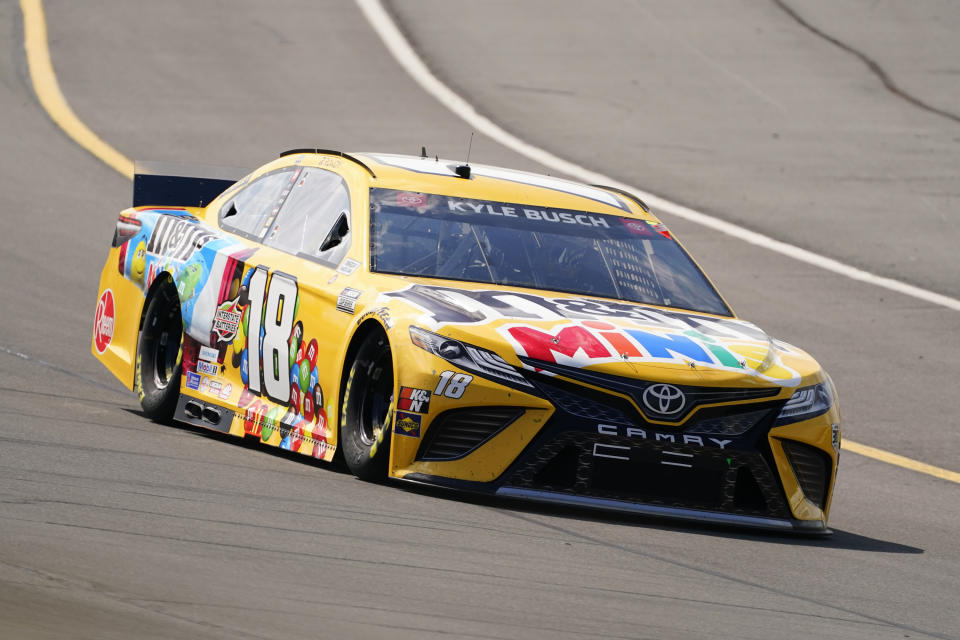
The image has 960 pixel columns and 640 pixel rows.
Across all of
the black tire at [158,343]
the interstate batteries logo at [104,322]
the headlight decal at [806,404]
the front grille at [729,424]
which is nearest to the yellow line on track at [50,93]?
the interstate batteries logo at [104,322]

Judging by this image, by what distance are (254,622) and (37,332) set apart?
713 cm

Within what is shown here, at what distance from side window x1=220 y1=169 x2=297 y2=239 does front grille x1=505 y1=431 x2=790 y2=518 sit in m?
2.60

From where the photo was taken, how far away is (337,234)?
325 inches

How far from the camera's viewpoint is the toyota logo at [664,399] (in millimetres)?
6891

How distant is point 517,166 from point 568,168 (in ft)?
2.03

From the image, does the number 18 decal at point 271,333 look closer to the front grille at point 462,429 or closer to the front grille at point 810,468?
the front grille at point 462,429

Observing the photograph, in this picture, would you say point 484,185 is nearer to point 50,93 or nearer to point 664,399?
point 664,399

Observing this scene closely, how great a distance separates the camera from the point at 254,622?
4773 mm

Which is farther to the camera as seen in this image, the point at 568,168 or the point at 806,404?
the point at 568,168

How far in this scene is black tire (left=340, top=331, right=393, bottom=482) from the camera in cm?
731

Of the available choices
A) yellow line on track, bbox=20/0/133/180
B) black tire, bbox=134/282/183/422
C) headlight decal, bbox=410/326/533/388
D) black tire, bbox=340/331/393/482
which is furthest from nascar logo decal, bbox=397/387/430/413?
yellow line on track, bbox=20/0/133/180

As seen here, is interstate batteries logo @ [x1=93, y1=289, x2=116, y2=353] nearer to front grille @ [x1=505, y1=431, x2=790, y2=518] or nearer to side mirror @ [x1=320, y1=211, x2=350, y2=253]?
side mirror @ [x1=320, y1=211, x2=350, y2=253]

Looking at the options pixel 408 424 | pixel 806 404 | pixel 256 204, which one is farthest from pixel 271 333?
pixel 806 404

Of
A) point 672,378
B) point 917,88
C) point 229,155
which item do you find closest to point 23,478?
point 672,378
